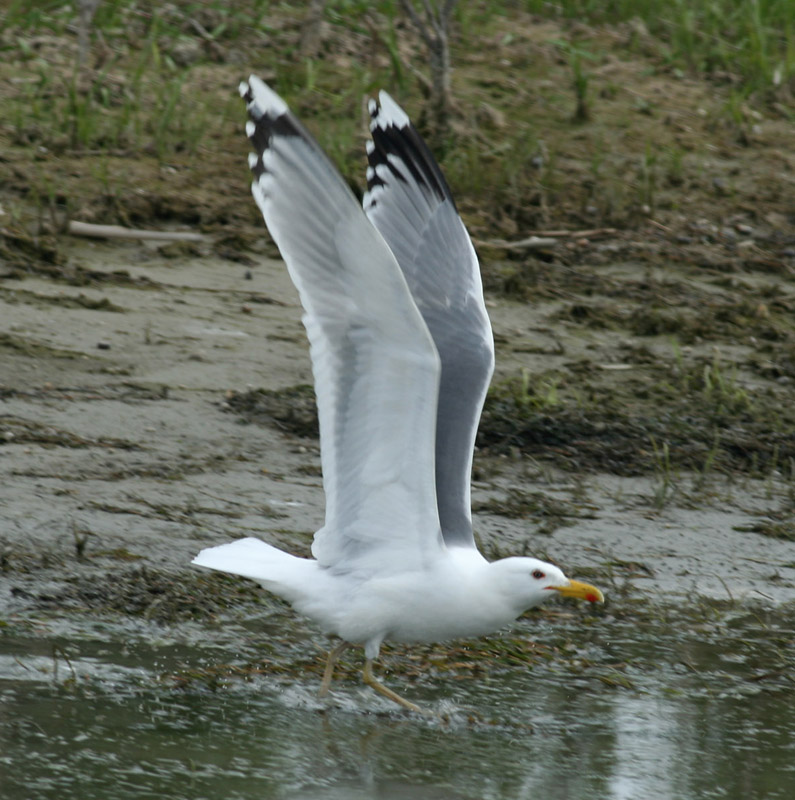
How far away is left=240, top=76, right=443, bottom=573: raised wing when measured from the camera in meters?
3.69

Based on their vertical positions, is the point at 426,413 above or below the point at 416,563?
above

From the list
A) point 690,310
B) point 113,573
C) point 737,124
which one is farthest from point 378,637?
point 737,124

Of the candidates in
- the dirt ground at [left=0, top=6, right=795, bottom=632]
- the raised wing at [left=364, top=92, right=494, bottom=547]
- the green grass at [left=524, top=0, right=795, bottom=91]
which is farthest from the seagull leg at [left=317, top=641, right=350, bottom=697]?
the green grass at [left=524, top=0, right=795, bottom=91]

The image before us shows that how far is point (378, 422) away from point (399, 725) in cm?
87

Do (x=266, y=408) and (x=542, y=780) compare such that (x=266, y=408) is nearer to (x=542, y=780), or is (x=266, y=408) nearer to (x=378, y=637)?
(x=378, y=637)

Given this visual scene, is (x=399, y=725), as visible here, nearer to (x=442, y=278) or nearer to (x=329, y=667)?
(x=329, y=667)

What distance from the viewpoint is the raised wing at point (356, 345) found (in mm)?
3691

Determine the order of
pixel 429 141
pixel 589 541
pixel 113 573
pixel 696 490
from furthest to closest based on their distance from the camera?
pixel 429 141
pixel 696 490
pixel 589 541
pixel 113 573

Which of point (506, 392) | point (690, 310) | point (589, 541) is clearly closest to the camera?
point (589, 541)

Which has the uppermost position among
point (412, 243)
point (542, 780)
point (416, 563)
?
point (412, 243)

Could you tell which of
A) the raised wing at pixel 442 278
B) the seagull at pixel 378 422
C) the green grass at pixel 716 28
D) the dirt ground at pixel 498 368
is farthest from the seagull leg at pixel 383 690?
the green grass at pixel 716 28

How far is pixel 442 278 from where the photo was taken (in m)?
4.91

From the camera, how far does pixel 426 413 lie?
380 cm

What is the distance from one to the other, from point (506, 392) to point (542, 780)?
3.13m
